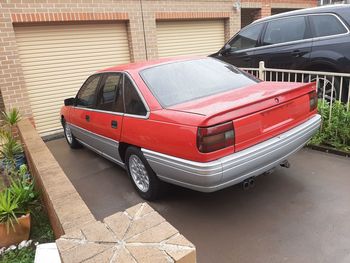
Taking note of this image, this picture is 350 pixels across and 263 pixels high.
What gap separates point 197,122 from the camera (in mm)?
2686

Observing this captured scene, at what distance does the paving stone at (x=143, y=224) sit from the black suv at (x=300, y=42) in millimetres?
A: 4599

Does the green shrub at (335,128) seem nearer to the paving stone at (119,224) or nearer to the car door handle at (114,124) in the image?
the car door handle at (114,124)

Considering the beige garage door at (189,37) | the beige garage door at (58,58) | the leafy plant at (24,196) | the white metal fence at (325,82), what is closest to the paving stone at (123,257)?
the leafy plant at (24,196)

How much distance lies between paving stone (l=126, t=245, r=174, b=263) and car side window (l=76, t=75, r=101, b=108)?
3.46 m

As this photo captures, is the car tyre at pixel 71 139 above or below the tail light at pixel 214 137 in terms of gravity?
below

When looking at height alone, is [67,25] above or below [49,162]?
above

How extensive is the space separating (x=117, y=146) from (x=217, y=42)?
7.15 meters

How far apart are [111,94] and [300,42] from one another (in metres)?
3.60

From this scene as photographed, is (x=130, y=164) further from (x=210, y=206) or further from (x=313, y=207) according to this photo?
(x=313, y=207)

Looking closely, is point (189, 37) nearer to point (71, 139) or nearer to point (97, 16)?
point (97, 16)

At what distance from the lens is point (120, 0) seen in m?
7.62

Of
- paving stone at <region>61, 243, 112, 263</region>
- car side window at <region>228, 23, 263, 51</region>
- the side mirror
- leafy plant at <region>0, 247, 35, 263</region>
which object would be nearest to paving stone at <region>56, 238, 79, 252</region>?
paving stone at <region>61, 243, 112, 263</region>

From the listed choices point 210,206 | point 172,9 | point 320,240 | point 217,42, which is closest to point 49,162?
point 210,206

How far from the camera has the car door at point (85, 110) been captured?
4652mm
